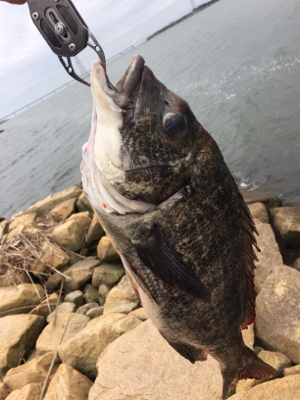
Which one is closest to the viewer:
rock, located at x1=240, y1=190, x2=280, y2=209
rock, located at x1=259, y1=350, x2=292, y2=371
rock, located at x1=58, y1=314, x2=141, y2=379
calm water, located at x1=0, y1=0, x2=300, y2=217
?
rock, located at x1=259, y1=350, x2=292, y2=371

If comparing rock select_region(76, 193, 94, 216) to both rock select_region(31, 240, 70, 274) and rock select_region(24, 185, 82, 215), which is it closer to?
rock select_region(24, 185, 82, 215)

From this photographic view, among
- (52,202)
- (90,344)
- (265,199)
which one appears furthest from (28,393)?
(52,202)

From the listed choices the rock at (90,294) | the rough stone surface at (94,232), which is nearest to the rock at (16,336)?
the rock at (90,294)

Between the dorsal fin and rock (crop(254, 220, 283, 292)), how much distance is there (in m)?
2.06

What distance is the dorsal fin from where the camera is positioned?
2.15 metres

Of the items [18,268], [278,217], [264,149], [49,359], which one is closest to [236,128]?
[264,149]

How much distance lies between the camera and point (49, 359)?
4207mm

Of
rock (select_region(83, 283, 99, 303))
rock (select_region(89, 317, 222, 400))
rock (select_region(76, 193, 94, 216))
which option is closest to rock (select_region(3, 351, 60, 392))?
rock (select_region(89, 317, 222, 400))

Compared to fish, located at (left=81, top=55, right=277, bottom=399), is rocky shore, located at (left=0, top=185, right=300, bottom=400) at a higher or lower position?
lower

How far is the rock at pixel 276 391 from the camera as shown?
250cm

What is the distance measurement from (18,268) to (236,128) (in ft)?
27.1

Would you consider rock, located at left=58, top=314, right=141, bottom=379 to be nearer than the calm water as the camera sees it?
Yes

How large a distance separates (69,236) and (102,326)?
11.1 ft

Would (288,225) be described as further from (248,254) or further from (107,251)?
(248,254)
